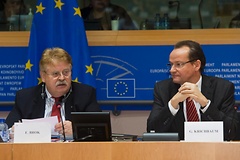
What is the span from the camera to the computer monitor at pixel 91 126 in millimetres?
4086

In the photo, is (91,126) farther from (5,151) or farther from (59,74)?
(59,74)

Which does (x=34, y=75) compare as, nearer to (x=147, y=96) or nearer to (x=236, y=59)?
(x=147, y=96)

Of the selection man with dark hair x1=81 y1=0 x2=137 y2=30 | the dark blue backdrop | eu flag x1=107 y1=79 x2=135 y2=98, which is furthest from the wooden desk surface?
eu flag x1=107 y1=79 x2=135 y2=98

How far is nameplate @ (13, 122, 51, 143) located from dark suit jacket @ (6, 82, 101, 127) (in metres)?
1.04

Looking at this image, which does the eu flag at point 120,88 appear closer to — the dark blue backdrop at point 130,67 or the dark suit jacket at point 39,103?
the dark blue backdrop at point 130,67

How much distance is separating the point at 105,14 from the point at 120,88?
91cm

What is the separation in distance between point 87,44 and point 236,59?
148cm

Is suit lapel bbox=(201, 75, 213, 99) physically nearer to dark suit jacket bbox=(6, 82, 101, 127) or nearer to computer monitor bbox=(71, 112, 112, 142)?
dark suit jacket bbox=(6, 82, 101, 127)

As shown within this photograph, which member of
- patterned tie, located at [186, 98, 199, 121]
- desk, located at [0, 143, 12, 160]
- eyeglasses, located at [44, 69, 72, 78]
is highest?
eyeglasses, located at [44, 69, 72, 78]

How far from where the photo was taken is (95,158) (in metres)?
3.72

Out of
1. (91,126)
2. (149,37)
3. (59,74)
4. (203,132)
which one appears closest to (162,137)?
(203,132)

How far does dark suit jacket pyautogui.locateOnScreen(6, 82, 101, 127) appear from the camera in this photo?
16.5 ft

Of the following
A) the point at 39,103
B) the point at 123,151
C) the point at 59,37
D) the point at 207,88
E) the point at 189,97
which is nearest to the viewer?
the point at 123,151

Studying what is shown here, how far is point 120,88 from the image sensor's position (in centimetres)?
666
